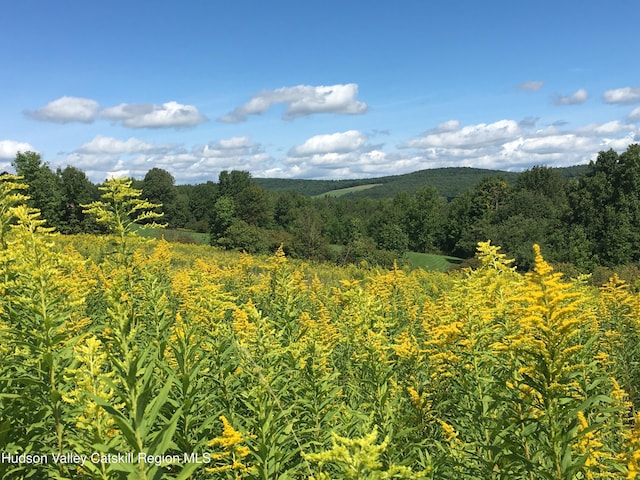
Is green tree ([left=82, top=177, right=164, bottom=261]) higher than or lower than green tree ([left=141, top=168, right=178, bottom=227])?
lower

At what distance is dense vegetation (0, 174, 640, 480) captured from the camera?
268 centimetres

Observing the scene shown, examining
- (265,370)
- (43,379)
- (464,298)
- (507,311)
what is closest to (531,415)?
(507,311)

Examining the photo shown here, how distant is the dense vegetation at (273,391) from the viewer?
268cm

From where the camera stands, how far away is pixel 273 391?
12.3ft

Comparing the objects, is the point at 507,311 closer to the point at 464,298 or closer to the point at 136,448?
the point at 464,298

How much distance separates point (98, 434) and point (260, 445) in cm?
108

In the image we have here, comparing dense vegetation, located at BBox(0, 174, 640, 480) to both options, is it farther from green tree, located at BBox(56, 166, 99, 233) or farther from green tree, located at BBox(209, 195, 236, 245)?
green tree, located at BBox(209, 195, 236, 245)

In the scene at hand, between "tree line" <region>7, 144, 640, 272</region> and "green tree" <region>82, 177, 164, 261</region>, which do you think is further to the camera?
"tree line" <region>7, 144, 640, 272</region>

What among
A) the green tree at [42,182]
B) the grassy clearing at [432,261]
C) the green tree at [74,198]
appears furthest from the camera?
the grassy clearing at [432,261]

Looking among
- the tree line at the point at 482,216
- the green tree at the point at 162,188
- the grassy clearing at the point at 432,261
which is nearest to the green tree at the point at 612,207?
the tree line at the point at 482,216

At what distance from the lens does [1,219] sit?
201 inches

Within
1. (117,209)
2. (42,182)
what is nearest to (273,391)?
(117,209)

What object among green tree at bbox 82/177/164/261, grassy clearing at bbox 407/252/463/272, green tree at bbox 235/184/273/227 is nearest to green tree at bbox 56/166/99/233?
green tree at bbox 235/184/273/227

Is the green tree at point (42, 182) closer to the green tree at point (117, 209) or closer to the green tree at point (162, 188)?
the green tree at point (162, 188)
